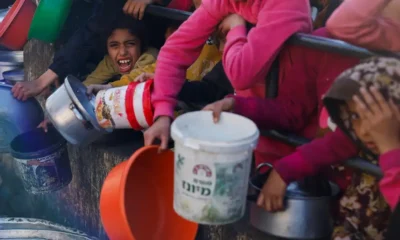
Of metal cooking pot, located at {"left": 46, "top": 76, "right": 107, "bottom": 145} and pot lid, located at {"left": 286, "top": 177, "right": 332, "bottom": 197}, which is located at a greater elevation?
pot lid, located at {"left": 286, "top": 177, "right": 332, "bottom": 197}

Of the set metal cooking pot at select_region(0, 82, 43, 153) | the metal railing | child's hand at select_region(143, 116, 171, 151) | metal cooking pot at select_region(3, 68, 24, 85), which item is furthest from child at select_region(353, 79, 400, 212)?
metal cooking pot at select_region(3, 68, 24, 85)

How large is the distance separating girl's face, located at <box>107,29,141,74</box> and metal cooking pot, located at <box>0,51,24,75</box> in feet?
2.91

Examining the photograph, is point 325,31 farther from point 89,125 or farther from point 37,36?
point 37,36

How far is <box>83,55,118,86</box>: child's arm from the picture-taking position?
279 cm

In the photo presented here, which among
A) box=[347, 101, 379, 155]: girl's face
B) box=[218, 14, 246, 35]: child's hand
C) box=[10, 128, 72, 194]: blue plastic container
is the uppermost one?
box=[218, 14, 246, 35]: child's hand

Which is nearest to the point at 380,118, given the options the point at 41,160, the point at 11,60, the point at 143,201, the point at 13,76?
the point at 143,201

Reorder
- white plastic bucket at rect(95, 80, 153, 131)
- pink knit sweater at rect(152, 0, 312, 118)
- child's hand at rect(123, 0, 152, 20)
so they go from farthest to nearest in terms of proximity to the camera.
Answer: child's hand at rect(123, 0, 152, 20), white plastic bucket at rect(95, 80, 153, 131), pink knit sweater at rect(152, 0, 312, 118)

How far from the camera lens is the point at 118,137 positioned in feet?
8.07

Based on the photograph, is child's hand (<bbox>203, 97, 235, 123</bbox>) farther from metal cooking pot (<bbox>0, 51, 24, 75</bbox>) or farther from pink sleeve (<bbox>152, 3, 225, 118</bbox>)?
metal cooking pot (<bbox>0, 51, 24, 75</bbox>)

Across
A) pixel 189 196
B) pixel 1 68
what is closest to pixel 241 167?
pixel 189 196

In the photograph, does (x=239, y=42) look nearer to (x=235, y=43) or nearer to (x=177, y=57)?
(x=235, y=43)

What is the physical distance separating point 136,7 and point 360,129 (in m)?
1.39

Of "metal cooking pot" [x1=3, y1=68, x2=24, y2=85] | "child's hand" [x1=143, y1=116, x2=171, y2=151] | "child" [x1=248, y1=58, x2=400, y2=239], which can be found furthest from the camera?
"metal cooking pot" [x1=3, y1=68, x2=24, y2=85]

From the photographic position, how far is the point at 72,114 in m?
2.31
